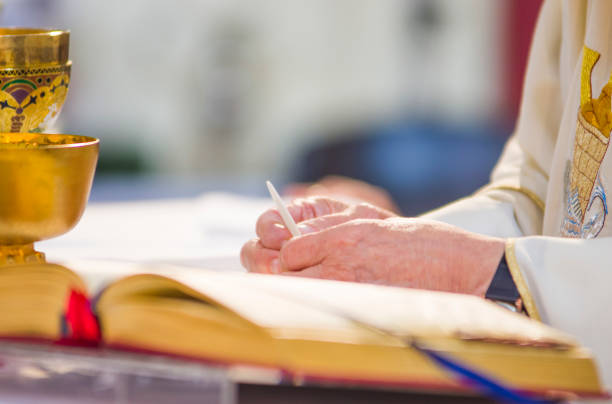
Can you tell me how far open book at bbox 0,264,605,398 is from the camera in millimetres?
354

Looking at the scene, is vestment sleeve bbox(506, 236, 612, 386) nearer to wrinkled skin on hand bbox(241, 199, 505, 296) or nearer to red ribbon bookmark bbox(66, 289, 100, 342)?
wrinkled skin on hand bbox(241, 199, 505, 296)

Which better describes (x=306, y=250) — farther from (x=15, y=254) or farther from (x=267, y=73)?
(x=267, y=73)

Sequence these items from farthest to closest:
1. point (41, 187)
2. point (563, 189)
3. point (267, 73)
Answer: point (267, 73) → point (563, 189) → point (41, 187)

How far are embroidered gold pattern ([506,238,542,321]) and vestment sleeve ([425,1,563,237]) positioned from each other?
11.4 inches

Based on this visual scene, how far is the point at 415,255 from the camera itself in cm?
55

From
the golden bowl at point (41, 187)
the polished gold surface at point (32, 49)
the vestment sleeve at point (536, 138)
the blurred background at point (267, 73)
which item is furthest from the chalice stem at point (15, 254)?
the blurred background at point (267, 73)

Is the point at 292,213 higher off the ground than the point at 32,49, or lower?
lower

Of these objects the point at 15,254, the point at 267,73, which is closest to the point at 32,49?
the point at 15,254

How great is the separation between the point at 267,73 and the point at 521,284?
13.0ft

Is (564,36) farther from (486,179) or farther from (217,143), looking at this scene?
(217,143)

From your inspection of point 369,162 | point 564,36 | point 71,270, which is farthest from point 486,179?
point 71,270

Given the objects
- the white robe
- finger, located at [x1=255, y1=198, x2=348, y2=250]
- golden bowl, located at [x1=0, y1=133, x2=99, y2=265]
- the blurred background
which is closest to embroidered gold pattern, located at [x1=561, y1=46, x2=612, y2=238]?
the white robe

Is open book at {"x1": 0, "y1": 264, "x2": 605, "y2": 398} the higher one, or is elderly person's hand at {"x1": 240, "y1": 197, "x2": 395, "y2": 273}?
open book at {"x1": 0, "y1": 264, "x2": 605, "y2": 398}

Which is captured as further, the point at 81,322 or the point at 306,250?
the point at 306,250
